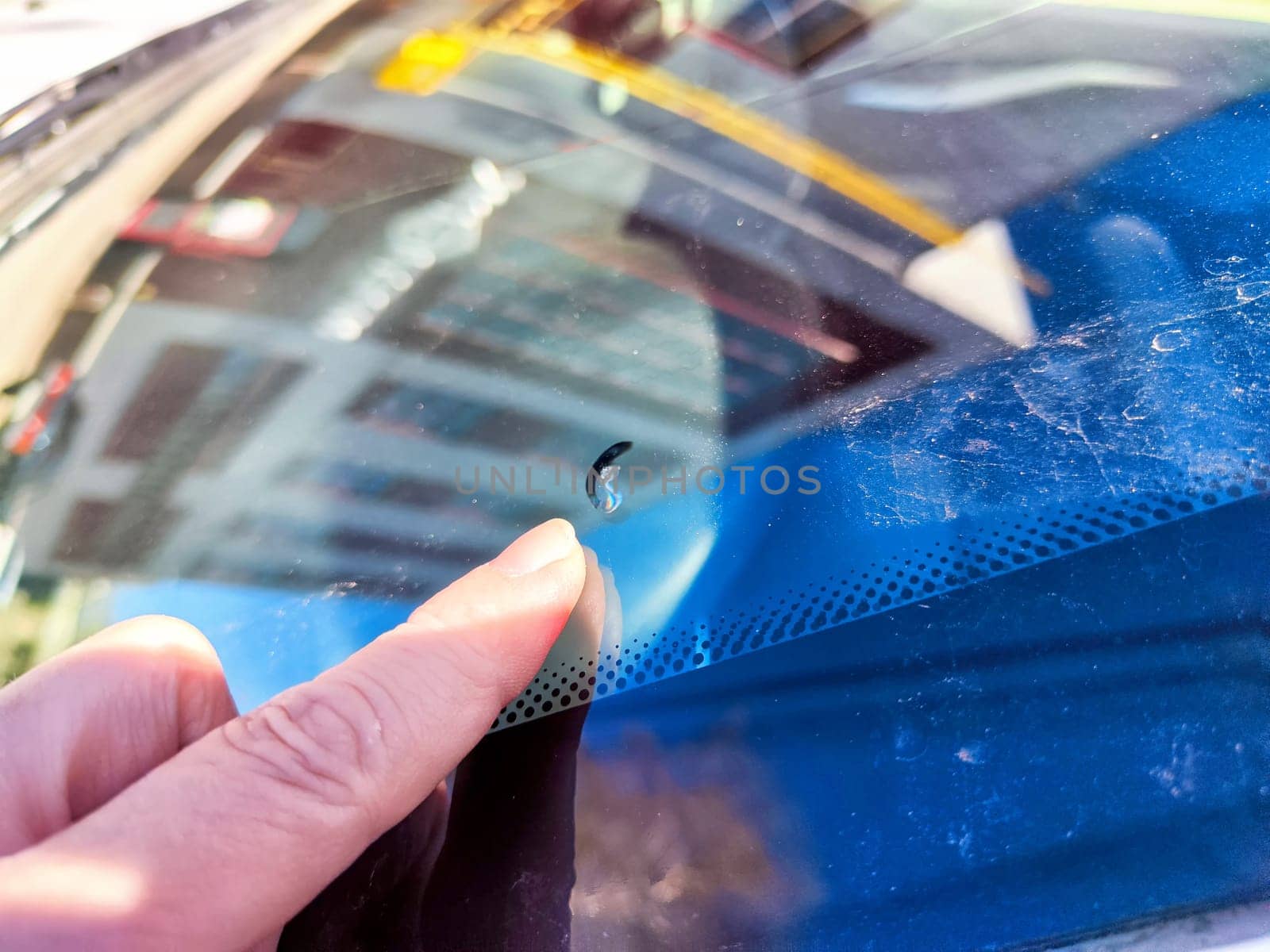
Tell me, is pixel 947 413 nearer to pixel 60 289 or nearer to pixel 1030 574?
pixel 1030 574

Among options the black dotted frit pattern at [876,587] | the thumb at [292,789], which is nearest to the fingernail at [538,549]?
the thumb at [292,789]

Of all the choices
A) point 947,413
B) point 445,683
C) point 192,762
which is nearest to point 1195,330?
point 947,413

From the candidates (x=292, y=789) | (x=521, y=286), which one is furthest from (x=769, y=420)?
(x=292, y=789)

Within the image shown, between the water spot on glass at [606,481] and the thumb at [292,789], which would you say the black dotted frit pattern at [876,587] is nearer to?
the thumb at [292,789]

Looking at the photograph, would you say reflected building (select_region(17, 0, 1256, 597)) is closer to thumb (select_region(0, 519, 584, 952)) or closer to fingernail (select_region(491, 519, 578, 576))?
fingernail (select_region(491, 519, 578, 576))

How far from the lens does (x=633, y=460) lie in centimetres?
100

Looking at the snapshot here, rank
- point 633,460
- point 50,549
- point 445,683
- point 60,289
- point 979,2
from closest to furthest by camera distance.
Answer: point 445,683, point 633,460, point 50,549, point 979,2, point 60,289

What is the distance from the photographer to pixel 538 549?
94cm

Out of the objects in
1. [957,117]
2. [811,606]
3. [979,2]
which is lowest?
[811,606]

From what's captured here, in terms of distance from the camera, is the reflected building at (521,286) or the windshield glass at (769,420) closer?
the windshield glass at (769,420)

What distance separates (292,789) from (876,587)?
635 millimetres

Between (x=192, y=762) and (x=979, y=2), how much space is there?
5.04 ft

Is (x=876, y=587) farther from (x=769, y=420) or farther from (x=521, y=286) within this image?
(x=521, y=286)

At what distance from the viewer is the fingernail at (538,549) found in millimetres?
919
